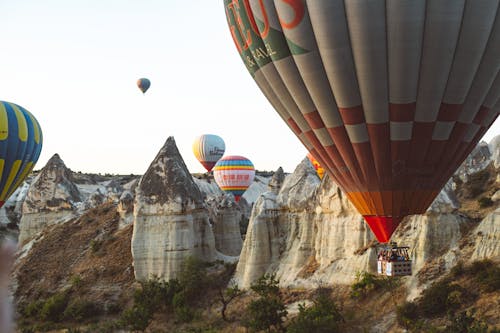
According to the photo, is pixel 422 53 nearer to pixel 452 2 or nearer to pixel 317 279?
pixel 452 2

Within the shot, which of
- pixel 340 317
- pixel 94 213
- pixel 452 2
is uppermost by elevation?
pixel 452 2

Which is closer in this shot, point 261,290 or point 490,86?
point 490,86

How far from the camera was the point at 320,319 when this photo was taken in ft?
68.0

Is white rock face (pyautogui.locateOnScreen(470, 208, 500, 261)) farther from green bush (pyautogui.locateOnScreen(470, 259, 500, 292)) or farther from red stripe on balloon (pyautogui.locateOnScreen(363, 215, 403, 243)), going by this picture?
red stripe on balloon (pyautogui.locateOnScreen(363, 215, 403, 243))

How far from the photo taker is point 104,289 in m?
34.1

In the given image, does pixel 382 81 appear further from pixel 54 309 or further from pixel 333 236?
pixel 54 309

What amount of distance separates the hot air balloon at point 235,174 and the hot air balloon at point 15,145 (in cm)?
3119

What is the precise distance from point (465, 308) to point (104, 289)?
2425 centimetres

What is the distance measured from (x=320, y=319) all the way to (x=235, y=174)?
42.4m

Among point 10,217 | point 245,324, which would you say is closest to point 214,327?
point 245,324

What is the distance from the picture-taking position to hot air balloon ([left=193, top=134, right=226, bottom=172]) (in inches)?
3159

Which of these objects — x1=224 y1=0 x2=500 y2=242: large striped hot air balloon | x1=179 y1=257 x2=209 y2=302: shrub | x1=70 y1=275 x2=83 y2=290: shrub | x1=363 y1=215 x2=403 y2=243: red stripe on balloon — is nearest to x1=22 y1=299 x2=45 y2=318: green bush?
x1=70 y1=275 x2=83 y2=290: shrub

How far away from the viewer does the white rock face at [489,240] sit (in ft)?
70.4

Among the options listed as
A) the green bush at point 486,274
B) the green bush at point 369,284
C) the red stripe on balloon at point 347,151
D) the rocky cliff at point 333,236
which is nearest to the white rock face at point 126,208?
the rocky cliff at point 333,236
